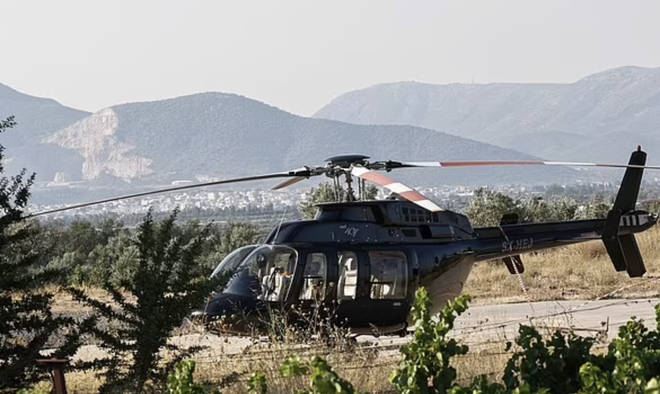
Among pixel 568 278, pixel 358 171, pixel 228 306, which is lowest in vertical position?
pixel 568 278

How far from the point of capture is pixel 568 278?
2333 cm

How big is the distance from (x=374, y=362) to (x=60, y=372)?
4.98m

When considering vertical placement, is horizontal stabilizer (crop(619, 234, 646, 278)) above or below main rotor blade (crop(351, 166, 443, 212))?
below

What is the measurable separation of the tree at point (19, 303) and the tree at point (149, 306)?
1.32 ft

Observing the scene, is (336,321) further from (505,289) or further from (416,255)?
(505,289)

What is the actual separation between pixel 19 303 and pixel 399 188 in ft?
12.0

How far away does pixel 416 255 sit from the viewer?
13102 millimetres

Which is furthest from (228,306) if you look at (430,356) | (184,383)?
(184,383)

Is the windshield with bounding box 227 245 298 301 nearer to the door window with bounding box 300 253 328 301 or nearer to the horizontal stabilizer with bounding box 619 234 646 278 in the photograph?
the door window with bounding box 300 253 328 301

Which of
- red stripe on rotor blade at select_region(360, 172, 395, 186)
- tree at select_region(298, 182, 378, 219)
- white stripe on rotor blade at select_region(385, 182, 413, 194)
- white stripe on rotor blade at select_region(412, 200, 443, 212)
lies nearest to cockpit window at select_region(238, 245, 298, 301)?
red stripe on rotor blade at select_region(360, 172, 395, 186)


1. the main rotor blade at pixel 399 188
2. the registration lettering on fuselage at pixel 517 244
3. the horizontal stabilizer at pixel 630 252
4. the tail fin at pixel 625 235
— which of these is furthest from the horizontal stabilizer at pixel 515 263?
the main rotor blade at pixel 399 188

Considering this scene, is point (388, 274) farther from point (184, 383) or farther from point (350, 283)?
point (184, 383)

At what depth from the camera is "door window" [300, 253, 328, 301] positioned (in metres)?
12.6

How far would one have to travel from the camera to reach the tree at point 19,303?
8422 mm
